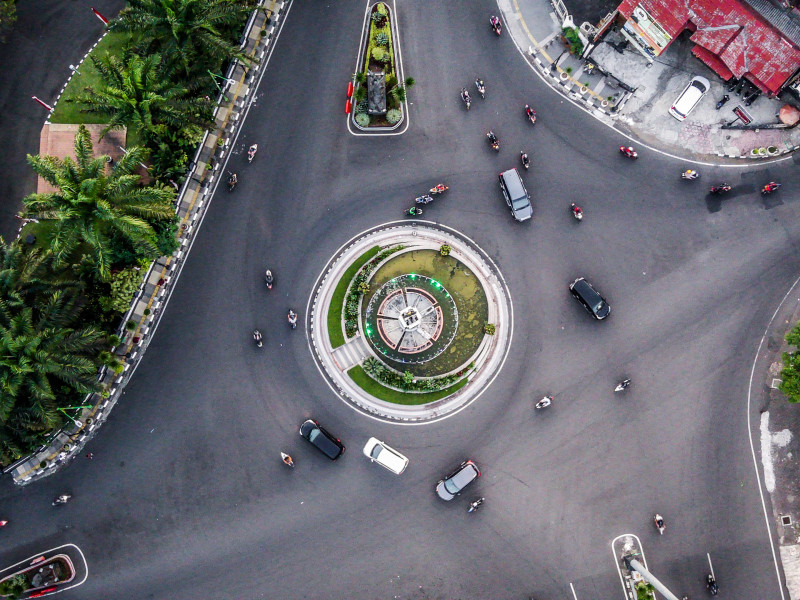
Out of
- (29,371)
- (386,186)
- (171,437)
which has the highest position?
(386,186)

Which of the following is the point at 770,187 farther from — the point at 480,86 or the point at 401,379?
the point at 401,379

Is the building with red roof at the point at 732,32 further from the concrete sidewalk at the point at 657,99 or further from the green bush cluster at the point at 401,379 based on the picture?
the green bush cluster at the point at 401,379

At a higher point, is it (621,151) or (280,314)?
(621,151)

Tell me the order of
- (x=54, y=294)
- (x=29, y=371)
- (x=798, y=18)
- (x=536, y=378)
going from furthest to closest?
(x=536, y=378) < (x=798, y=18) < (x=54, y=294) < (x=29, y=371)

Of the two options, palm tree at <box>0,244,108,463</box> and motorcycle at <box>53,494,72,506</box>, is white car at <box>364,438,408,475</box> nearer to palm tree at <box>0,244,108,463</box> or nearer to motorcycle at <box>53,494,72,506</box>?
palm tree at <box>0,244,108,463</box>

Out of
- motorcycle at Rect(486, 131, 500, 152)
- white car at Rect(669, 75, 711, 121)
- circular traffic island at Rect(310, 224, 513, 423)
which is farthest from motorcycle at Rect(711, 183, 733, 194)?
circular traffic island at Rect(310, 224, 513, 423)

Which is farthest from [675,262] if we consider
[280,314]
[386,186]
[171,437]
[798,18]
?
[171,437]

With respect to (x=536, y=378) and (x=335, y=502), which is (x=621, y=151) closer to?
(x=536, y=378)

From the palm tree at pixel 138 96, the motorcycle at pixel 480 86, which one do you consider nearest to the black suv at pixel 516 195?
the motorcycle at pixel 480 86
